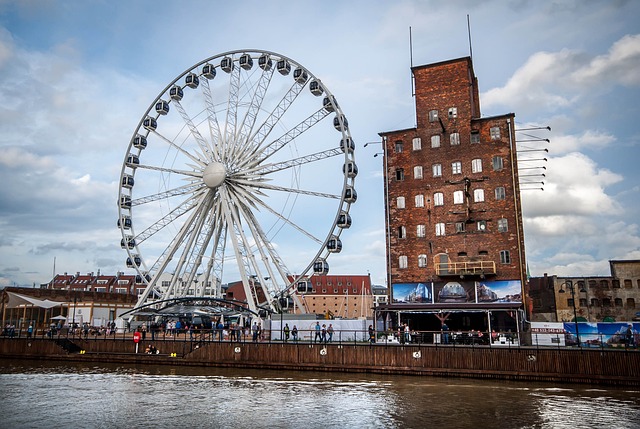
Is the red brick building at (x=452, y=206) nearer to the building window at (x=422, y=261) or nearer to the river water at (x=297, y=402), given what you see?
the building window at (x=422, y=261)

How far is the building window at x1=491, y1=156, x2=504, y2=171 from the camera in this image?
47.8 meters

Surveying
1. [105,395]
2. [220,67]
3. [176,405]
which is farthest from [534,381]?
[220,67]

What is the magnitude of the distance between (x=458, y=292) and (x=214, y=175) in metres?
23.5

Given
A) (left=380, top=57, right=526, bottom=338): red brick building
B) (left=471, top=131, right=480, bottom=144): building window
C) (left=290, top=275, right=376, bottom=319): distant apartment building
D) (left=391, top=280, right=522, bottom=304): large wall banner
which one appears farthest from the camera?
(left=290, top=275, right=376, bottom=319): distant apartment building

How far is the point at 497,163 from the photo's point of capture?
1892 inches

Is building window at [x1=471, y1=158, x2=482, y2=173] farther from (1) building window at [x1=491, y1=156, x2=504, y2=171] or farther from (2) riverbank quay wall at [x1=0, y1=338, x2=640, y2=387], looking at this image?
(2) riverbank quay wall at [x1=0, y1=338, x2=640, y2=387]

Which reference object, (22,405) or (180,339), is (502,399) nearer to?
(22,405)

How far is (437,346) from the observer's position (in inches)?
1310

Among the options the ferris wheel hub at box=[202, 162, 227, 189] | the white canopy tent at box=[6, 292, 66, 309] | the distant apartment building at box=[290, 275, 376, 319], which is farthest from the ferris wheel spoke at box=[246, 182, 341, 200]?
the distant apartment building at box=[290, 275, 376, 319]

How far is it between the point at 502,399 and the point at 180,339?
81.2ft

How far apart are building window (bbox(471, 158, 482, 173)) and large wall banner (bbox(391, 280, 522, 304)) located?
10127 millimetres

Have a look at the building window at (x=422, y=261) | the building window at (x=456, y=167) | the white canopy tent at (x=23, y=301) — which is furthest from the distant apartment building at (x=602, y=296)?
the white canopy tent at (x=23, y=301)

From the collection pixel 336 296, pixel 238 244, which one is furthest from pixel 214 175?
pixel 336 296

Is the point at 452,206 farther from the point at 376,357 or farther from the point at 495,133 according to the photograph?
the point at 376,357
